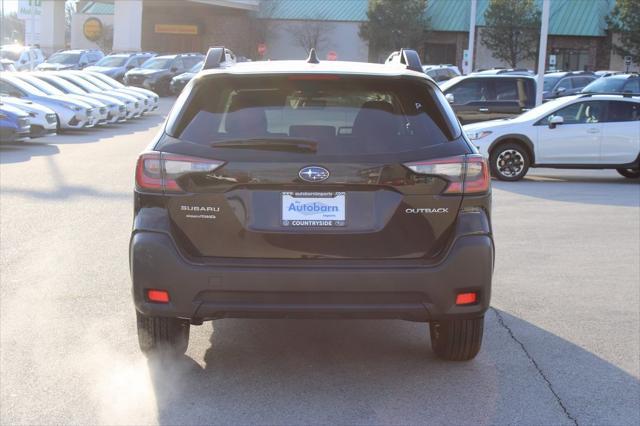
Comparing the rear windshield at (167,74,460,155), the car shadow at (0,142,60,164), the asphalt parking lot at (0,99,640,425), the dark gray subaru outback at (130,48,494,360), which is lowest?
the asphalt parking lot at (0,99,640,425)

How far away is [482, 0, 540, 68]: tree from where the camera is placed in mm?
63844

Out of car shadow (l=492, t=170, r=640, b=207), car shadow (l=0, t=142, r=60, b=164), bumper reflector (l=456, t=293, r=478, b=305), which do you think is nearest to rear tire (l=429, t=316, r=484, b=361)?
bumper reflector (l=456, t=293, r=478, b=305)

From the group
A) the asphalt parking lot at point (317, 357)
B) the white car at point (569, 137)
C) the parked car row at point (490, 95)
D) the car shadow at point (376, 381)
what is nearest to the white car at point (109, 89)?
the parked car row at point (490, 95)

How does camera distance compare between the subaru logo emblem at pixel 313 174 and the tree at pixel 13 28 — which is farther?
the tree at pixel 13 28

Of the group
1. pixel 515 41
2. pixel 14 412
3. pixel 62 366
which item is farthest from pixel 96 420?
pixel 515 41

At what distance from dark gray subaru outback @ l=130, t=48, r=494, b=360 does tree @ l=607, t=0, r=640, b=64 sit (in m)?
60.1

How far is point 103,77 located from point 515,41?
40430 millimetres

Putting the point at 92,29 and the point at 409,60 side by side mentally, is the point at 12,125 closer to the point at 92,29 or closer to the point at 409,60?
the point at 409,60

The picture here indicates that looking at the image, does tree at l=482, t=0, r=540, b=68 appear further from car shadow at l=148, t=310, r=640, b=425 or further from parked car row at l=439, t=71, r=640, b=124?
car shadow at l=148, t=310, r=640, b=425

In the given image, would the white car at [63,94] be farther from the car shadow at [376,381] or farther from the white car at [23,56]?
the white car at [23,56]

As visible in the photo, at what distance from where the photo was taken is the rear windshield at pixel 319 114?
16.0 feet

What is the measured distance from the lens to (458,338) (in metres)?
5.56

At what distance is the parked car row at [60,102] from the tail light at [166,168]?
15886 mm

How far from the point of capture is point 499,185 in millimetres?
16062
